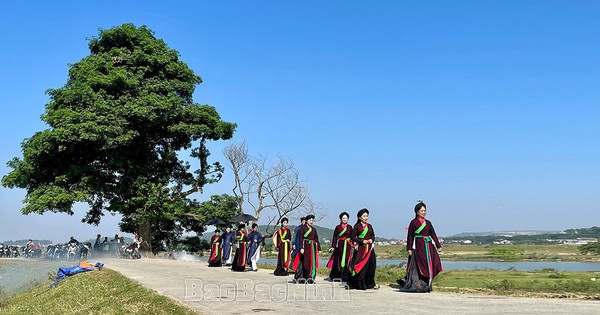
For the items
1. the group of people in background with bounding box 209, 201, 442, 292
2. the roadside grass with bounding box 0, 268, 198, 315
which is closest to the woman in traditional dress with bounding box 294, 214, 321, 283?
the group of people in background with bounding box 209, 201, 442, 292

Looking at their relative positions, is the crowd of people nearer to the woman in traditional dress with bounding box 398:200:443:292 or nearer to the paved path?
the paved path

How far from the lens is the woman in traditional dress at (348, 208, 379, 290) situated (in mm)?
12672

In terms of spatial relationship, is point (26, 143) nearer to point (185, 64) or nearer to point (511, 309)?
point (185, 64)

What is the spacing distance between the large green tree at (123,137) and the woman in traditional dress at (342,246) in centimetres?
1651

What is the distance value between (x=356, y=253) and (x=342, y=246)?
46.8 inches

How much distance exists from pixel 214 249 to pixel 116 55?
13956mm

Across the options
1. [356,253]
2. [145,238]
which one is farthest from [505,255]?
[356,253]

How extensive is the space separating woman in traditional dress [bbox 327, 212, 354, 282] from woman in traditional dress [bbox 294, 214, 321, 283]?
536 millimetres

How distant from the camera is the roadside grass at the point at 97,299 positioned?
32.9ft

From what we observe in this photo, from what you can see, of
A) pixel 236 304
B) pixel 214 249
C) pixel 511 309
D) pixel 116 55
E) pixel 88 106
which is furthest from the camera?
pixel 116 55

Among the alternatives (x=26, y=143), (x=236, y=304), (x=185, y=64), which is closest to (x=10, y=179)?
(x=26, y=143)

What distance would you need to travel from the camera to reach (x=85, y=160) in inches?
Result: 1192

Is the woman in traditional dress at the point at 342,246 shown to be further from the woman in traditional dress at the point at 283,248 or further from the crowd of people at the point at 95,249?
the crowd of people at the point at 95,249

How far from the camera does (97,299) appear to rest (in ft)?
41.6
